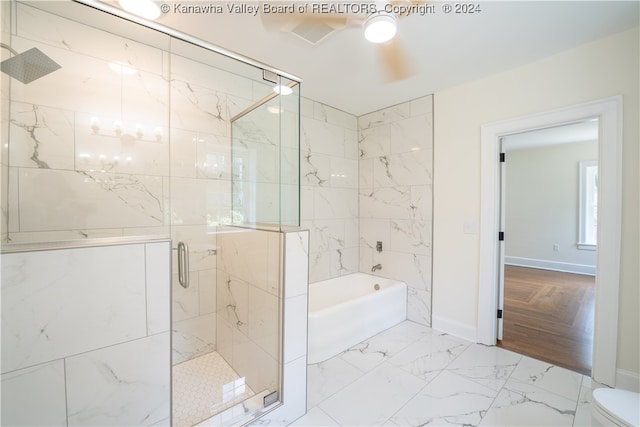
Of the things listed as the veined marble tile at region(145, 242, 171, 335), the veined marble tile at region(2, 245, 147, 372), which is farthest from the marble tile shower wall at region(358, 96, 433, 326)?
the veined marble tile at region(2, 245, 147, 372)

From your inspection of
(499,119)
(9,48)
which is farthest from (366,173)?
(9,48)

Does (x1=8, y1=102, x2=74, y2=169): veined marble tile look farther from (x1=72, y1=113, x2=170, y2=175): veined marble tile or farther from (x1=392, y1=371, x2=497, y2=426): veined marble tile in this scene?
(x1=392, y1=371, x2=497, y2=426): veined marble tile

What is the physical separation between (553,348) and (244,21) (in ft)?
12.2

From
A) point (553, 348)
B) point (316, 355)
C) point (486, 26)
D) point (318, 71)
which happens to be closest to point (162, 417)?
point (316, 355)

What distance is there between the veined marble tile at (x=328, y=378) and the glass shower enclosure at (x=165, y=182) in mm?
376

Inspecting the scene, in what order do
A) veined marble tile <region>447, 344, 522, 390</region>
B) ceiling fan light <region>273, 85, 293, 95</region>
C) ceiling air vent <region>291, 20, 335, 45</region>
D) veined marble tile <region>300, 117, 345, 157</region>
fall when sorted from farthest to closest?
veined marble tile <region>300, 117, 345, 157</region> → veined marble tile <region>447, 344, 522, 390</region> → ceiling fan light <region>273, 85, 293, 95</region> → ceiling air vent <region>291, 20, 335, 45</region>

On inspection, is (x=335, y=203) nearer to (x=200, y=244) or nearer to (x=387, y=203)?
(x=387, y=203)

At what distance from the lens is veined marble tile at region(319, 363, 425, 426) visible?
161 cm

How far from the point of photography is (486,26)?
174 cm

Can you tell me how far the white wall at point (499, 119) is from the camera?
1.77 m

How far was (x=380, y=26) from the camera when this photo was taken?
144 cm

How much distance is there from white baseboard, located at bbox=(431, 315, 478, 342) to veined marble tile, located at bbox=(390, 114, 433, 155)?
6.03 feet

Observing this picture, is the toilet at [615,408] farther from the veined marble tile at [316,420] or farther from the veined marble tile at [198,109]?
the veined marble tile at [198,109]

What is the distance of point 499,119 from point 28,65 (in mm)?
3356
